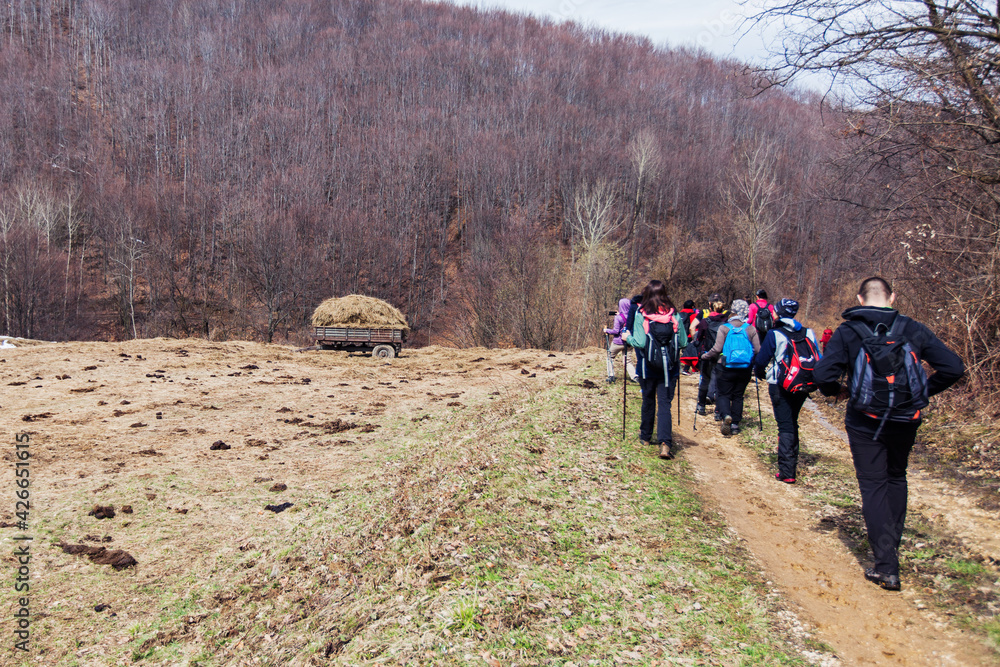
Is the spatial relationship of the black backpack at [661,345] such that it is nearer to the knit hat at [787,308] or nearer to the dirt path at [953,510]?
the knit hat at [787,308]

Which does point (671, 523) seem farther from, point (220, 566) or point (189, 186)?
point (189, 186)

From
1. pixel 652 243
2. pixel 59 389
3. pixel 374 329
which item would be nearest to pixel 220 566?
pixel 59 389

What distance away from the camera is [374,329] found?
22594 mm

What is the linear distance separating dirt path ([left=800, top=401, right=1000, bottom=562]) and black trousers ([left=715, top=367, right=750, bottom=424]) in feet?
3.92

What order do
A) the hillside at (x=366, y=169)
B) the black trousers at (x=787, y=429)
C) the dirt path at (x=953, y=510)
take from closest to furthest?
the dirt path at (x=953, y=510), the black trousers at (x=787, y=429), the hillside at (x=366, y=169)

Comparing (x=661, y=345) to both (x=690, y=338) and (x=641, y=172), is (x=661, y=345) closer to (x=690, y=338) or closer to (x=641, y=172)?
(x=690, y=338)

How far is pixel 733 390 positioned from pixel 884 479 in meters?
4.80

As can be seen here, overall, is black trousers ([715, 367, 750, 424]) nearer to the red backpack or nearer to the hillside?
the red backpack

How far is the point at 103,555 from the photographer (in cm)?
611

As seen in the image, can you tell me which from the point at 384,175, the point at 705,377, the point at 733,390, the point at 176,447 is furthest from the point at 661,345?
the point at 384,175

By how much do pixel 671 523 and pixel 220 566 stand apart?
443 centimetres

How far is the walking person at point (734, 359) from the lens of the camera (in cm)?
946

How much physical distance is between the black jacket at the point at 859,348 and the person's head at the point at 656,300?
112 inches

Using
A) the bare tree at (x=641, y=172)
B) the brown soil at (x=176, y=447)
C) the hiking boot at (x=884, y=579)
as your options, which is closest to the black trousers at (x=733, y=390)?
the brown soil at (x=176, y=447)
